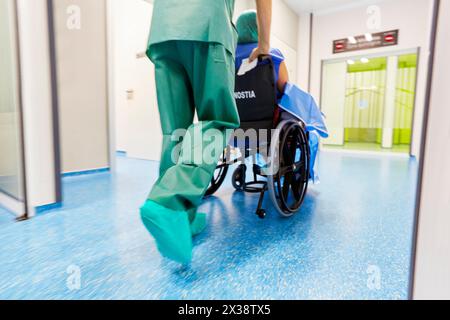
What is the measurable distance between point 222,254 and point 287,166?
616 mm

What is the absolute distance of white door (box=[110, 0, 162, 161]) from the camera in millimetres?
3305

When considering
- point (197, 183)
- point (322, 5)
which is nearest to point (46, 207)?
point (197, 183)

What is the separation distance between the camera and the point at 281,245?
104 centimetres

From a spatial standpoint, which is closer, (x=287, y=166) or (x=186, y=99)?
(x=186, y=99)

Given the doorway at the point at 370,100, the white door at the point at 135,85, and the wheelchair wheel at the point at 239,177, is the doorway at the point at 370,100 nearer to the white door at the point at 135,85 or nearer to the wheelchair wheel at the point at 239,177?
the white door at the point at 135,85

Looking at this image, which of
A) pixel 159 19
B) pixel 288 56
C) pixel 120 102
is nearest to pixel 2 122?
pixel 159 19

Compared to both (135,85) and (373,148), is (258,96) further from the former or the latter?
(373,148)

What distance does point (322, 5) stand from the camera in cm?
496

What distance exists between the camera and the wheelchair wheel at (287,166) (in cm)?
123

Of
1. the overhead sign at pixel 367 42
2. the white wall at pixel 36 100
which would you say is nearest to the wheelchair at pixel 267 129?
the white wall at pixel 36 100

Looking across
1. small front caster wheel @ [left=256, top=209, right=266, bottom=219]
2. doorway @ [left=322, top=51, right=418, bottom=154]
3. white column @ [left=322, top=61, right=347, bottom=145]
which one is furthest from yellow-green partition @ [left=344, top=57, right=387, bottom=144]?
small front caster wheel @ [left=256, top=209, right=266, bottom=219]
